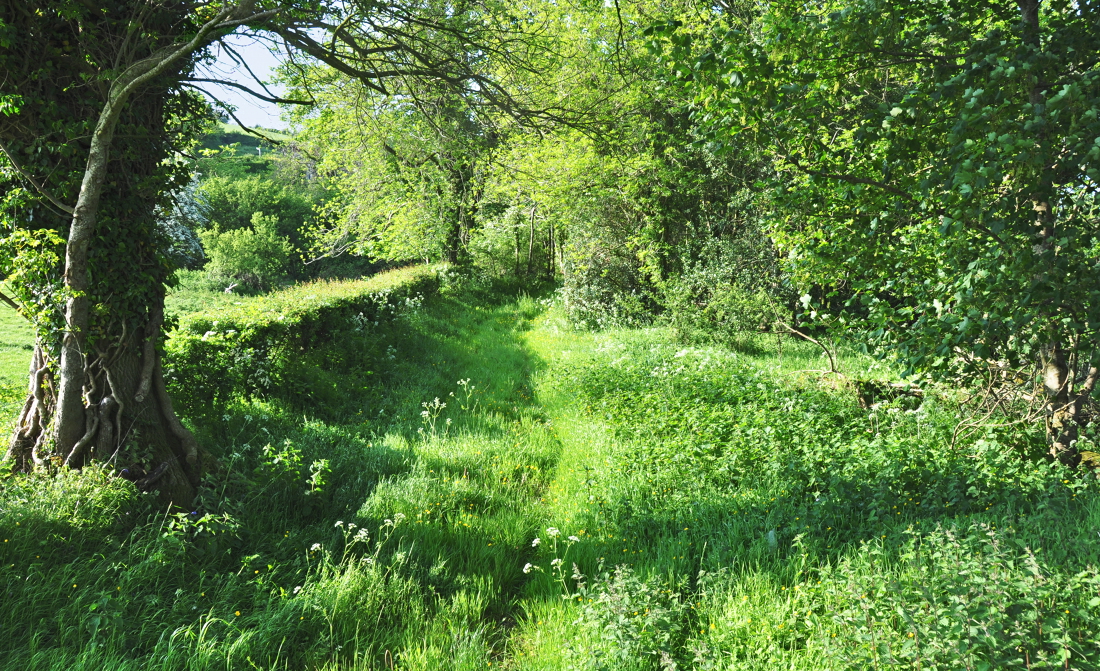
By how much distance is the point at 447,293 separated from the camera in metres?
18.4

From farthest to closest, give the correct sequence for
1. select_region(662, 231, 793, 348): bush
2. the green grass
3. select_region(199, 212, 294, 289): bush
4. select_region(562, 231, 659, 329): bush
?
select_region(199, 212, 294, 289): bush < select_region(562, 231, 659, 329): bush < select_region(662, 231, 793, 348): bush < the green grass

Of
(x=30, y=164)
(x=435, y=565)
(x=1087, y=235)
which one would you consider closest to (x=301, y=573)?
(x=435, y=565)

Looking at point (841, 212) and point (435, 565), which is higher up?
point (841, 212)

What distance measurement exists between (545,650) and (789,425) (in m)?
3.93

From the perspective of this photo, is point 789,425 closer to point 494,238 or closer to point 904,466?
point 904,466

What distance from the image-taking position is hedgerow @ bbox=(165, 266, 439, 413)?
20.4 feet

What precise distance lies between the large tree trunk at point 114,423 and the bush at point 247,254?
2780 centimetres

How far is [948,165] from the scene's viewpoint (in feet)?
10.8

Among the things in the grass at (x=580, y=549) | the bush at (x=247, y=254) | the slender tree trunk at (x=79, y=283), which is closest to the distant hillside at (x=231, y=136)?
the slender tree trunk at (x=79, y=283)

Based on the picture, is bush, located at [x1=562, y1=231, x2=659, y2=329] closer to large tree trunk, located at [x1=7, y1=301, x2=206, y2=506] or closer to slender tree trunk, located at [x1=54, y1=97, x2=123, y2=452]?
large tree trunk, located at [x1=7, y1=301, x2=206, y2=506]

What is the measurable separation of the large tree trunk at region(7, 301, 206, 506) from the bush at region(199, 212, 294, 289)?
91.2 feet

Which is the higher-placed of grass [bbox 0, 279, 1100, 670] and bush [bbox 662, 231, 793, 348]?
bush [bbox 662, 231, 793, 348]

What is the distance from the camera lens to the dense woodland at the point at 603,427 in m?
3.02

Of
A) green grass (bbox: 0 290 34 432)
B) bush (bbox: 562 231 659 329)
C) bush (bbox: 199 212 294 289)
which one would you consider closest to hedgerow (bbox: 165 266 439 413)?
green grass (bbox: 0 290 34 432)
